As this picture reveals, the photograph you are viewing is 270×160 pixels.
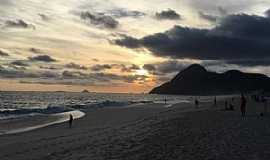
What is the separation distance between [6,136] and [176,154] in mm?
17546

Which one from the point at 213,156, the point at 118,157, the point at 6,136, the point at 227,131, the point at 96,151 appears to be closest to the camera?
the point at 213,156

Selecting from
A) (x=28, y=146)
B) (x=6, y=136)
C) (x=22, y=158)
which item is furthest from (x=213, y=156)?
(x=6, y=136)

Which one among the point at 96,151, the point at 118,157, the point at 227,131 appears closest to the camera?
the point at 118,157

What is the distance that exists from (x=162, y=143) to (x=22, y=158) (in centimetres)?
706

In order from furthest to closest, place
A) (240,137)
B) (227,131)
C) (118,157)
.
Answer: (227,131) < (240,137) < (118,157)

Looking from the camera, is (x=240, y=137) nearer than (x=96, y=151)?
No

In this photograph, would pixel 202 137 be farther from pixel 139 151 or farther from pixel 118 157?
pixel 118 157

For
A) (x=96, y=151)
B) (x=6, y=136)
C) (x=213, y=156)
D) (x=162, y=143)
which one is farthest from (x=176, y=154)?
(x=6, y=136)

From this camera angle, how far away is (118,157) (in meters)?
16.8

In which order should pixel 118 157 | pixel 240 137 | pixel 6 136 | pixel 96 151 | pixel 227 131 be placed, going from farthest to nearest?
pixel 6 136, pixel 227 131, pixel 240 137, pixel 96 151, pixel 118 157

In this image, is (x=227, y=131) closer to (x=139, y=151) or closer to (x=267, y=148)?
(x=267, y=148)

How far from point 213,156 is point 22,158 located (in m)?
9.47

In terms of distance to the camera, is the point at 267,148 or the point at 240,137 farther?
the point at 240,137

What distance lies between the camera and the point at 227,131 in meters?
22.4
